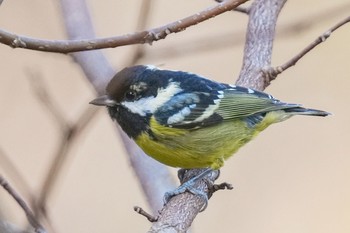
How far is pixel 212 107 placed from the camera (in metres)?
2.41

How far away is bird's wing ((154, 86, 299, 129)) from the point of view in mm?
2312

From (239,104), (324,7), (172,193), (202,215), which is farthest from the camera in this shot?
(324,7)

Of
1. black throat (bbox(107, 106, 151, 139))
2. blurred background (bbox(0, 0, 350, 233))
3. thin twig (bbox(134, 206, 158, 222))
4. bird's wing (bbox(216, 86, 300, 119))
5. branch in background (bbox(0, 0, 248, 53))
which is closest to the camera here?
branch in background (bbox(0, 0, 248, 53))

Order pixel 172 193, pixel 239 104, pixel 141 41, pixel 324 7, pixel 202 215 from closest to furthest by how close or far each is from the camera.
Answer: pixel 141 41, pixel 172 193, pixel 239 104, pixel 202 215, pixel 324 7

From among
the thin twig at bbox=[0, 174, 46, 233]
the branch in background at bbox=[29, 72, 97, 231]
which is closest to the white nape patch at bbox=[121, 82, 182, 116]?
the branch in background at bbox=[29, 72, 97, 231]

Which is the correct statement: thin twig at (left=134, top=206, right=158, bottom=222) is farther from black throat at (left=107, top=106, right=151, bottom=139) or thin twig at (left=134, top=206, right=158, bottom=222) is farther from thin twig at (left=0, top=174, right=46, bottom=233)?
black throat at (left=107, top=106, right=151, bottom=139)

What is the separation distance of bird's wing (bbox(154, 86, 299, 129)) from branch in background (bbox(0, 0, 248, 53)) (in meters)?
0.74

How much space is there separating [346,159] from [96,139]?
1574mm

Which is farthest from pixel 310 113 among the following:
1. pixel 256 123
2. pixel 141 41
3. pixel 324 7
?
pixel 324 7

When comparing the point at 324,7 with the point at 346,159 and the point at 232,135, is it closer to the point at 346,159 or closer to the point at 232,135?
the point at 346,159

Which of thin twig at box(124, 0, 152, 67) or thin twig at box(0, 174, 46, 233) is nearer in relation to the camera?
thin twig at box(0, 174, 46, 233)

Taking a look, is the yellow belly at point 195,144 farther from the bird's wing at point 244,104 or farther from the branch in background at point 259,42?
the branch in background at point 259,42

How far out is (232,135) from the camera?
7.90 feet

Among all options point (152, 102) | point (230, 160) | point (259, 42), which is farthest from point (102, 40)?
point (230, 160)
